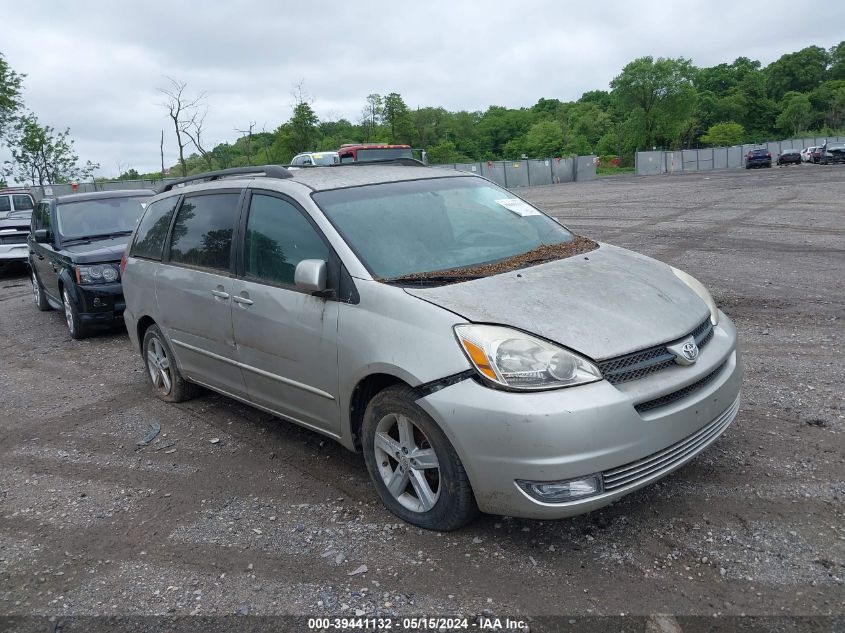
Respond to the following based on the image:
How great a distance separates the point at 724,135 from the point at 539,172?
68419 millimetres

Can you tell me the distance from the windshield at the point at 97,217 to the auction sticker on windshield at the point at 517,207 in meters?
6.36

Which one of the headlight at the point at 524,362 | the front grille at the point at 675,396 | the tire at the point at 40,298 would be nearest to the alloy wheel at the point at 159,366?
the headlight at the point at 524,362

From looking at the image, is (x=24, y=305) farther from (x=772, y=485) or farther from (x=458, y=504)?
(x=772, y=485)

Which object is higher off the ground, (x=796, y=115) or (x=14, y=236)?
(x=796, y=115)

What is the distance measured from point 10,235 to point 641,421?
15775 mm

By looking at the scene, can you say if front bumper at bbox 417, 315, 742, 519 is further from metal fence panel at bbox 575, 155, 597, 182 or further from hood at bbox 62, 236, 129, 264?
metal fence panel at bbox 575, 155, 597, 182

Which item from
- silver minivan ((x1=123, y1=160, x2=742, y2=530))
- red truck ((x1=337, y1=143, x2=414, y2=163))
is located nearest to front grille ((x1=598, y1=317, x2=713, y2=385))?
silver minivan ((x1=123, y1=160, x2=742, y2=530))

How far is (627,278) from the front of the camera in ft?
12.5

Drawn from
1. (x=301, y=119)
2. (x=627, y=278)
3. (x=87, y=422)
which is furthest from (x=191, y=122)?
(x=627, y=278)

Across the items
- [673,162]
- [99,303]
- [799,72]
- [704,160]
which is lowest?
[704,160]

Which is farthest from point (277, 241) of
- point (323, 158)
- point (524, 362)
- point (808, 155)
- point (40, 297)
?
point (808, 155)

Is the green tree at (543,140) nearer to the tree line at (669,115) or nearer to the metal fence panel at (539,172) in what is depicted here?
the tree line at (669,115)

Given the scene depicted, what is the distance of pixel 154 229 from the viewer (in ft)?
18.9

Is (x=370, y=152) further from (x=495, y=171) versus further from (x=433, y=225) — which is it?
(x=495, y=171)
